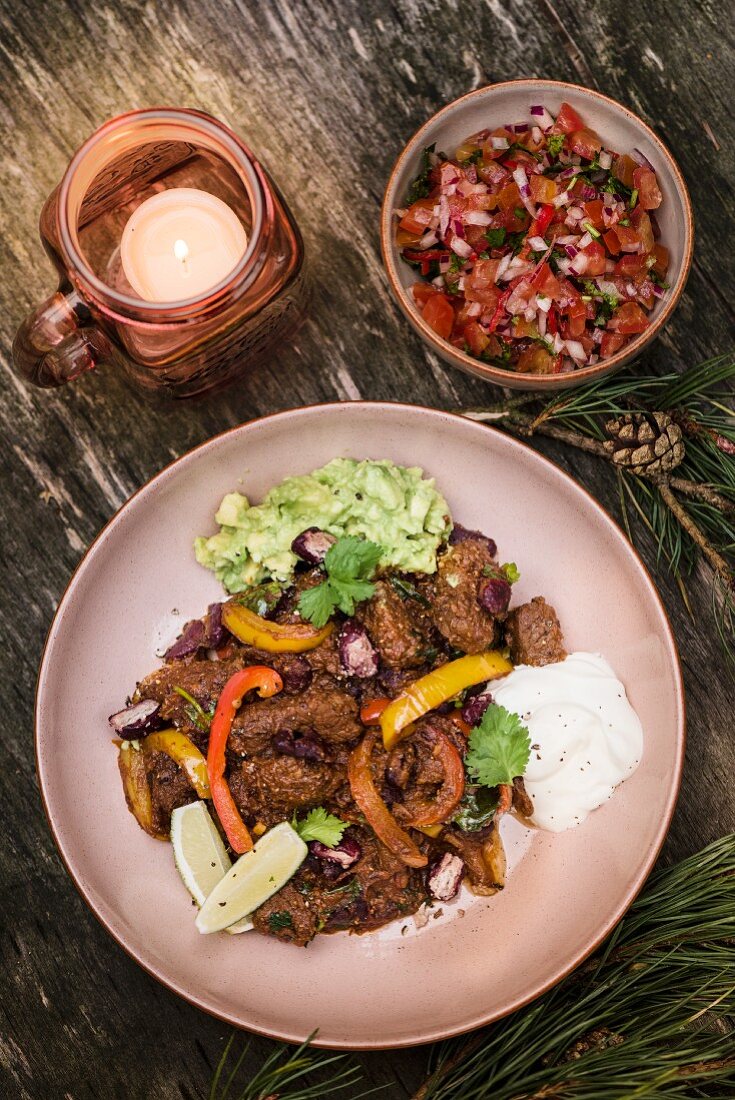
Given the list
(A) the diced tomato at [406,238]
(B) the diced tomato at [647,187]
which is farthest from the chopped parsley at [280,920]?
(B) the diced tomato at [647,187]

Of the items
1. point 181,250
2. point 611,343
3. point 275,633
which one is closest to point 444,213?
point 611,343

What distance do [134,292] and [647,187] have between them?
4.86ft

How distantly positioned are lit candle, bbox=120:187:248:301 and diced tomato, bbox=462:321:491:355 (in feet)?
2.21

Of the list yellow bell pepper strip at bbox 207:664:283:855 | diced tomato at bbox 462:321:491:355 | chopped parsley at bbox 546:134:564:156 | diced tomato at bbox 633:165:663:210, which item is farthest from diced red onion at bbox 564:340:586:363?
yellow bell pepper strip at bbox 207:664:283:855

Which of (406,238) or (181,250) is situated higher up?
(181,250)

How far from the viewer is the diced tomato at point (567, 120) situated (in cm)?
247

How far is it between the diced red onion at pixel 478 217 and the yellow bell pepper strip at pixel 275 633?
47.3 inches

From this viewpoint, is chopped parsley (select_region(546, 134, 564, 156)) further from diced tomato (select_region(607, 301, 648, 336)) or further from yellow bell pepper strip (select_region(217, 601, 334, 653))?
yellow bell pepper strip (select_region(217, 601, 334, 653))

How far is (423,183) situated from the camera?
2.51 meters

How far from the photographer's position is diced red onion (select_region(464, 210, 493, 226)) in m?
2.45

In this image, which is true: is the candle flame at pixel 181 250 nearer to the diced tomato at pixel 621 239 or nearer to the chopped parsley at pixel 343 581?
the chopped parsley at pixel 343 581

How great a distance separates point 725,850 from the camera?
8.46 ft

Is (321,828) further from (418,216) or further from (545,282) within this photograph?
(418,216)

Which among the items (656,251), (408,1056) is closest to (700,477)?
(656,251)
